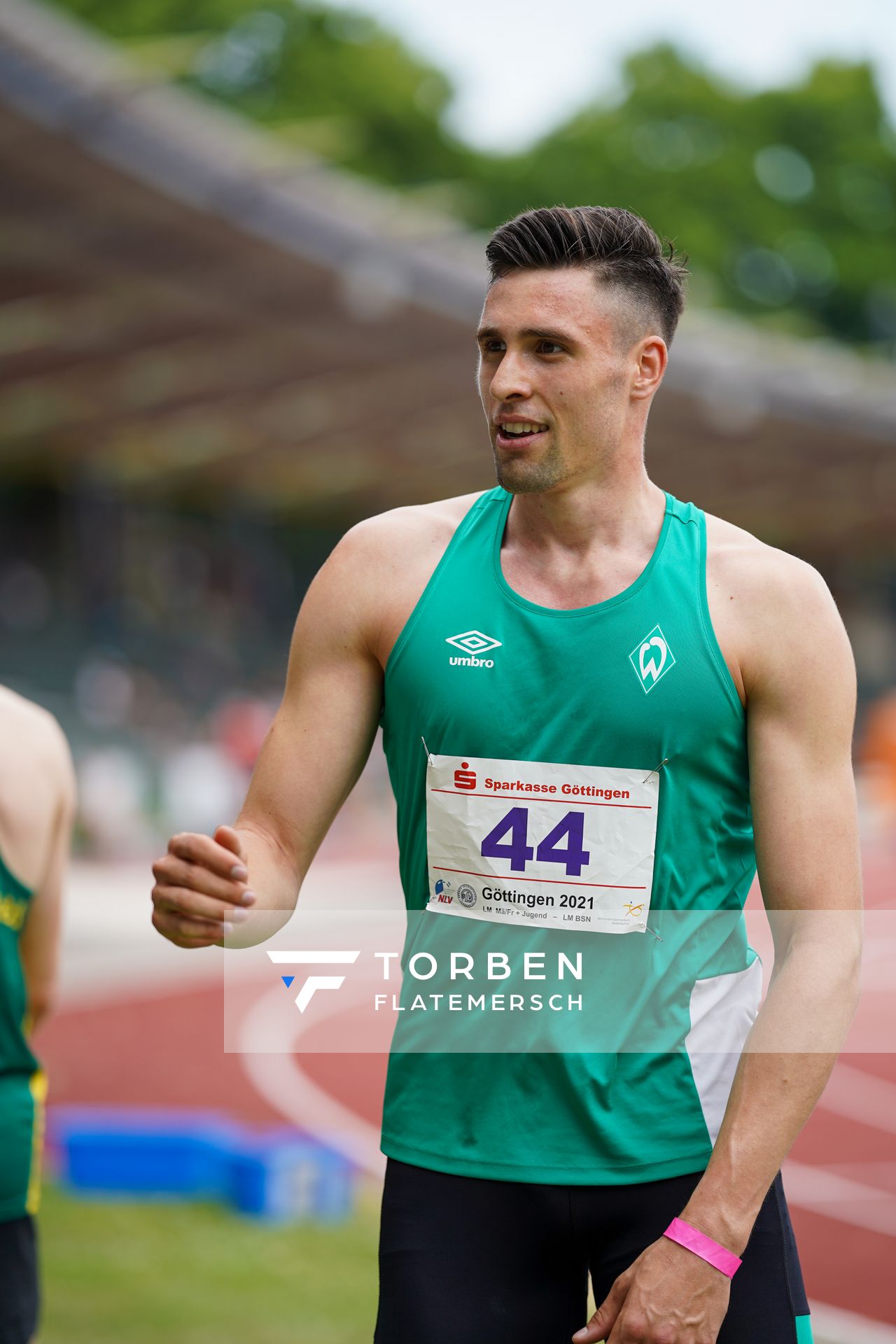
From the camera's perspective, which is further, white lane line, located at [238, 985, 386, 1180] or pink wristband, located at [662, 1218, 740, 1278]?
white lane line, located at [238, 985, 386, 1180]

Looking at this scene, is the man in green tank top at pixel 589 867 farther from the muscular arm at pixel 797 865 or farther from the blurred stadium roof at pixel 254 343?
the blurred stadium roof at pixel 254 343

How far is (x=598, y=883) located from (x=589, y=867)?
3 cm

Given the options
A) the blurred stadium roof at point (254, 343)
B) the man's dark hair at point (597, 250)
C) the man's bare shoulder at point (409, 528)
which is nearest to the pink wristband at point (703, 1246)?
the man's bare shoulder at point (409, 528)

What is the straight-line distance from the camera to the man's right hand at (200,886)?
2.25 meters

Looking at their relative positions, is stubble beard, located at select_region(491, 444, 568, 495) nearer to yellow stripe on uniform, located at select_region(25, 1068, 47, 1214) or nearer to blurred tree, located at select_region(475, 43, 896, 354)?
yellow stripe on uniform, located at select_region(25, 1068, 47, 1214)

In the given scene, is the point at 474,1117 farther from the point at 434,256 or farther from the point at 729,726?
the point at 434,256

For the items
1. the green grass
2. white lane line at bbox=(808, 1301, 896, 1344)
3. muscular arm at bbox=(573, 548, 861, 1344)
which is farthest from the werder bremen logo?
white lane line at bbox=(808, 1301, 896, 1344)

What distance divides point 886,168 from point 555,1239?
50517mm

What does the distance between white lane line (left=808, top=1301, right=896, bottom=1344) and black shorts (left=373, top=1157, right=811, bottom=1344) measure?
Answer: 3.27 m

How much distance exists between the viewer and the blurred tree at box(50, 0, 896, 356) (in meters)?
37.1

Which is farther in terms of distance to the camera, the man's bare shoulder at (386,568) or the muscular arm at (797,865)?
the man's bare shoulder at (386,568)

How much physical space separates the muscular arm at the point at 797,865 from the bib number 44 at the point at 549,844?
267 millimetres

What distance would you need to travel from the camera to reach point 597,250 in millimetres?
2482

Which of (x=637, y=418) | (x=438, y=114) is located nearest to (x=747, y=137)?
(x=438, y=114)
